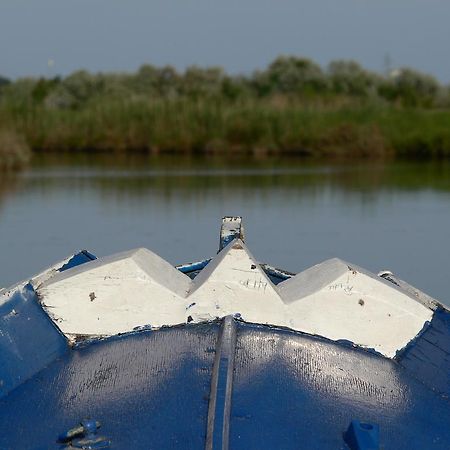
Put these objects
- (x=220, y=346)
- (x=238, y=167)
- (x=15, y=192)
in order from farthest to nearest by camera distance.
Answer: (x=238, y=167), (x=15, y=192), (x=220, y=346)

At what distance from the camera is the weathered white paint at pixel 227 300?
1822mm

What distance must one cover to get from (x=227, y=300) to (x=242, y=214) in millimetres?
8613

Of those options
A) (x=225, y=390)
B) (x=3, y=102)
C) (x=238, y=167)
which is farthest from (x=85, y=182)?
(x=225, y=390)

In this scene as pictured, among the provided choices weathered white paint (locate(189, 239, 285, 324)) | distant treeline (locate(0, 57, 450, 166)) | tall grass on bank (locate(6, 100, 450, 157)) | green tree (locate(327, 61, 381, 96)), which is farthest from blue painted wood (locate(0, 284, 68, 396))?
green tree (locate(327, 61, 381, 96))

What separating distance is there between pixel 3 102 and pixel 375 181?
13.3 metres

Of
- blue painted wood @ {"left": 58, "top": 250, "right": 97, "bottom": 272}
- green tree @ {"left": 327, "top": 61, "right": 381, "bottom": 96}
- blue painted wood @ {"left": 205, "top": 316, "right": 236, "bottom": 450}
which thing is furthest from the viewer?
green tree @ {"left": 327, "top": 61, "right": 381, "bottom": 96}

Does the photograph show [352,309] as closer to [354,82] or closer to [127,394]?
[127,394]

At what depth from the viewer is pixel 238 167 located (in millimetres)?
17641

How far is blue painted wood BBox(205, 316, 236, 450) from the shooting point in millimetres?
1384

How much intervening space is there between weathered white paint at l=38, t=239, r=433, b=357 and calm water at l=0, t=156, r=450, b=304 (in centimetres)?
418

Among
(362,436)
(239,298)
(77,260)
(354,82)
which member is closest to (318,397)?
(362,436)

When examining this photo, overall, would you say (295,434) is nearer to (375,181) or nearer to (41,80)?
(375,181)

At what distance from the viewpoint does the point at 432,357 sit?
193 cm

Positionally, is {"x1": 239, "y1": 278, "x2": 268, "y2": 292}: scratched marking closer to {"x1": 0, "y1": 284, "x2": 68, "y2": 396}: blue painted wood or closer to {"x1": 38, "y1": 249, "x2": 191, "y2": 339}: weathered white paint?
{"x1": 38, "y1": 249, "x2": 191, "y2": 339}: weathered white paint
